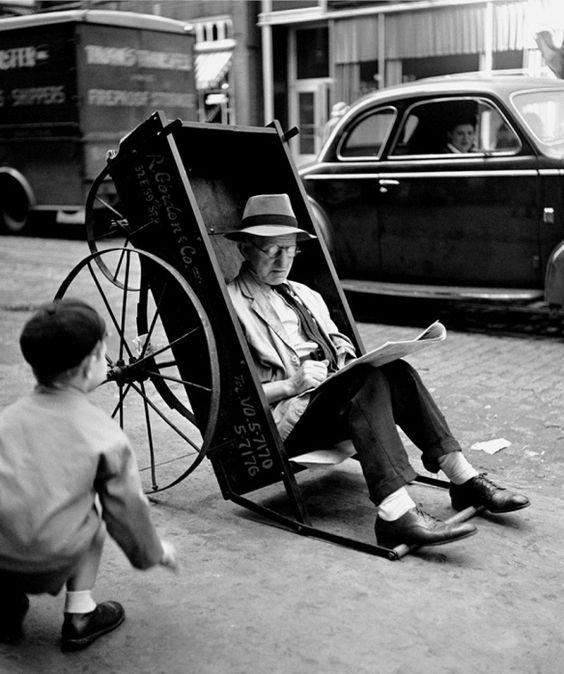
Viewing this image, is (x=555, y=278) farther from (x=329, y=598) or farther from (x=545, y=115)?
(x=329, y=598)

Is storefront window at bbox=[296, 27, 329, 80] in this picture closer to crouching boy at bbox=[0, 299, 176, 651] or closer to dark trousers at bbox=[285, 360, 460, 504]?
dark trousers at bbox=[285, 360, 460, 504]

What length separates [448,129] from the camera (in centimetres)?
793

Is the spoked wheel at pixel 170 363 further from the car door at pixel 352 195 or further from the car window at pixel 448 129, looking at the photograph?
the car window at pixel 448 129

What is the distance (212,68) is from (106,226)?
27.9 feet

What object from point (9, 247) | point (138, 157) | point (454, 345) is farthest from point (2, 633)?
point (9, 247)

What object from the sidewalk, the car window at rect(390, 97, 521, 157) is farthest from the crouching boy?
the car window at rect(390, 97, 521, 157)

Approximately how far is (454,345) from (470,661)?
187 inches

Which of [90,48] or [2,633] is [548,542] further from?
[90,48]

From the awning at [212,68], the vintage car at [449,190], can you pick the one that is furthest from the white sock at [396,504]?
the awning at [212,68]

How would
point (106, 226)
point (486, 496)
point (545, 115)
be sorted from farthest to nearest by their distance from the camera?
point (106, 226) → point (545, 115) → point (486, 496)

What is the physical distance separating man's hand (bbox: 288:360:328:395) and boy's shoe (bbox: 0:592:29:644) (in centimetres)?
134

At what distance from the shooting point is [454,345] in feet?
24.1

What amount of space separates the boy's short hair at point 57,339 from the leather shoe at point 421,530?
1.35m

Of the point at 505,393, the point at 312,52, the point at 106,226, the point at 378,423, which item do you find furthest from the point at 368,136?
the point at 312,52
